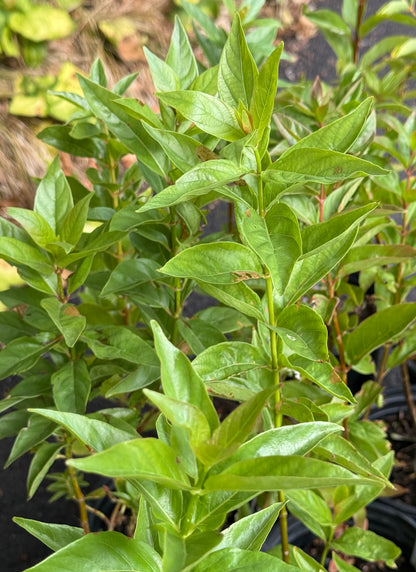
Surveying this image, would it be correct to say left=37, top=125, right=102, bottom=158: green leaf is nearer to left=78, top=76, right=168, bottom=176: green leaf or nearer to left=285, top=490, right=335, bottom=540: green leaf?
left=78, top=76, right=168, bottom=176: green leaf

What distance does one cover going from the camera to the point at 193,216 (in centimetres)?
75

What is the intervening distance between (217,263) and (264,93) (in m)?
0.16

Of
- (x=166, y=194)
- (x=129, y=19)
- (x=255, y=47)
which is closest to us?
(x=166, y=194)

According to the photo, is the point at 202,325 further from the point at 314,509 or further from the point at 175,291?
the point at 314,509

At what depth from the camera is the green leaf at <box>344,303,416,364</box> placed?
0.81m

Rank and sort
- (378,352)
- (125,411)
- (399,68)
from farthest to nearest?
(378,352)
(399,68)
(125,411)

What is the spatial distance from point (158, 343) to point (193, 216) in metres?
0.32

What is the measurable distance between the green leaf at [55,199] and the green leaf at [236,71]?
12.0 inches

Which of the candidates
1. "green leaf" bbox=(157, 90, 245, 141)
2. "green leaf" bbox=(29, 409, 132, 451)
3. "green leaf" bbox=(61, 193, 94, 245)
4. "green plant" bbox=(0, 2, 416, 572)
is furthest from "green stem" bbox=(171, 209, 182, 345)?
"green leaf" bbox=(29, 409, 132, 451)

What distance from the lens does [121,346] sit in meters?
0.79

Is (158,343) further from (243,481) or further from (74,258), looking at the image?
(74,258)

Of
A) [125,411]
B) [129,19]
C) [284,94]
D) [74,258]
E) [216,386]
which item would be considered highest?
[129,19]

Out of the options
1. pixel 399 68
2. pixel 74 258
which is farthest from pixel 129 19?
pixel 74 258

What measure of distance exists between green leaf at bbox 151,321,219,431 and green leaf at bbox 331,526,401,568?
49 centimetres
